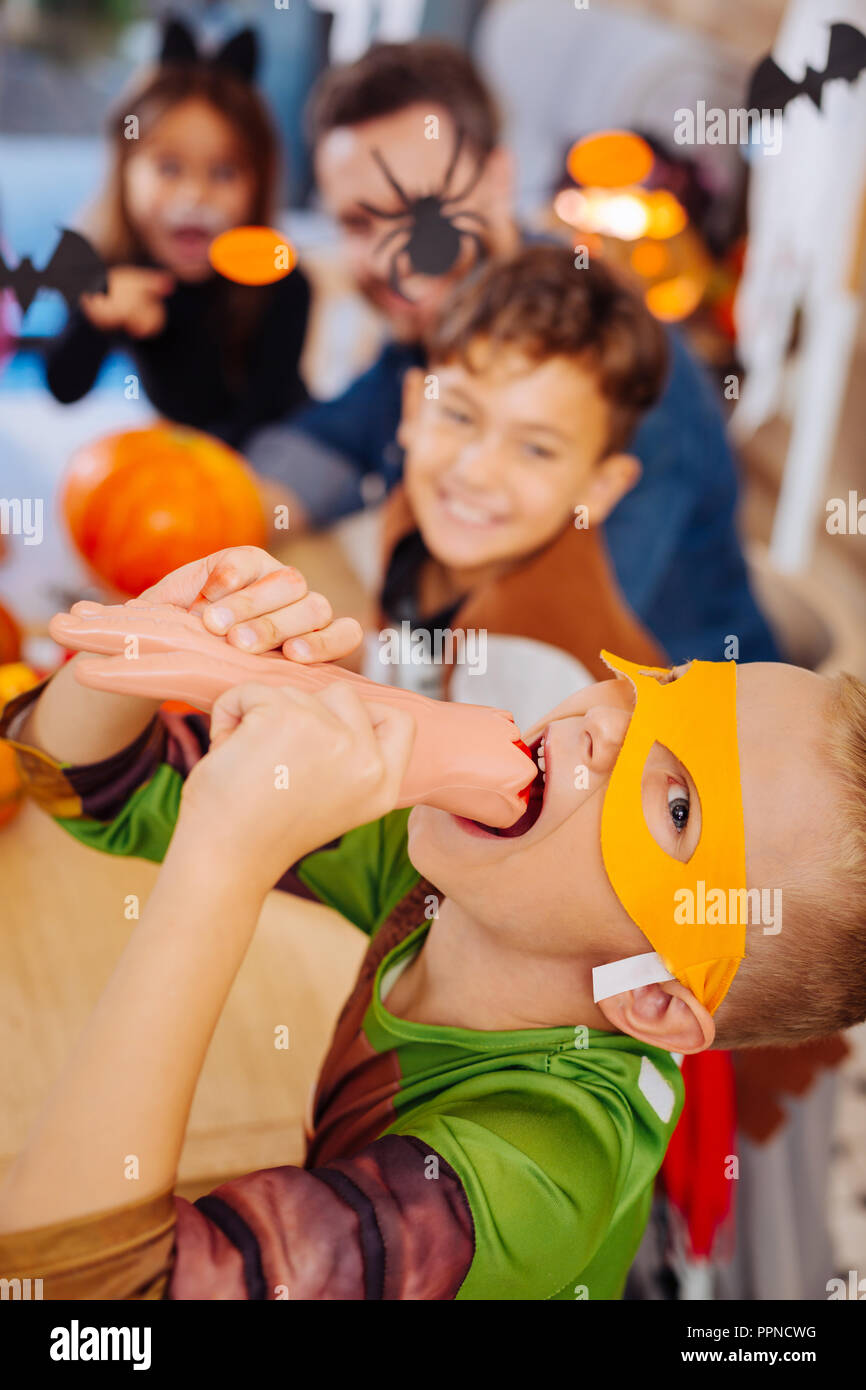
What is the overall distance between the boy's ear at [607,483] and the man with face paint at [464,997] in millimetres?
485

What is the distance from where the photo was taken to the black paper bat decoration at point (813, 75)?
808mm

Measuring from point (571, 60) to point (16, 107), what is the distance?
1071 mm

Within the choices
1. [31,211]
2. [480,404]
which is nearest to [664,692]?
[480,404]

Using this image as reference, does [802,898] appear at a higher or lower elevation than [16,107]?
lower

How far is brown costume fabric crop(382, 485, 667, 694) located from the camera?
96cm

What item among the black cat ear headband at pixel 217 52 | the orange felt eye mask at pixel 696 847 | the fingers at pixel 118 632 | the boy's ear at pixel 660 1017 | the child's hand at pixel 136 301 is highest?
the black cat ear headband at pixel 217 52

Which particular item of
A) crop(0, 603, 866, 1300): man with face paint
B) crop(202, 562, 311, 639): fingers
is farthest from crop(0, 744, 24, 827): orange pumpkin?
crop(202, 562, 311, 639): fingers

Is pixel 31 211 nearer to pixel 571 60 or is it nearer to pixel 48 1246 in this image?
pixel 571 60

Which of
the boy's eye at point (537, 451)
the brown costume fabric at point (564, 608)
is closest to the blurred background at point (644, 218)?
the brown costume fabric at point (564, 608)

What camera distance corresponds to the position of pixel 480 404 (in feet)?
3.19

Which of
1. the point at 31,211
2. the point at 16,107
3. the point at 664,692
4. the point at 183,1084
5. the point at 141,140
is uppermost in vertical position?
the point at 16,107

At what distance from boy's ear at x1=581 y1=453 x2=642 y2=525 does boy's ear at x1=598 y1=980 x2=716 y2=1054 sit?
1.88 ft

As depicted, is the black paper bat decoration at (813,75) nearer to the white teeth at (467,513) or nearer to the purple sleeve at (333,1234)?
the white teeth at (467,513)

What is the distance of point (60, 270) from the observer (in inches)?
30.8
